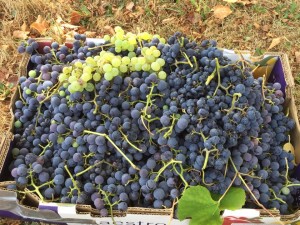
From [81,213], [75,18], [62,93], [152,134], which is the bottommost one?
[81,213]

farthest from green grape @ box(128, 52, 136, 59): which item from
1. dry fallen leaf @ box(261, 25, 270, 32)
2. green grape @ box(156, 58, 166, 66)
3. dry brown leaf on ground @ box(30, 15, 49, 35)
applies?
dry fallen leaf @ box(261, 25, 270, 32)

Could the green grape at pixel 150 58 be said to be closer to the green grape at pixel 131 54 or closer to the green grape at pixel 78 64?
the green grape at pixel 131 54

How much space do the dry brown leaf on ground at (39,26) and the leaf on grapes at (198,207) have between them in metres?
1.78

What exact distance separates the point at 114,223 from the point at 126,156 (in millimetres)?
290

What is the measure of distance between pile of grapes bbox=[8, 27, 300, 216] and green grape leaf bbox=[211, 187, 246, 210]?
0.11ft

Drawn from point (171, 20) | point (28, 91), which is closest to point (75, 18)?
point (171, 20)

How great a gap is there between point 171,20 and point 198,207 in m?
1.72

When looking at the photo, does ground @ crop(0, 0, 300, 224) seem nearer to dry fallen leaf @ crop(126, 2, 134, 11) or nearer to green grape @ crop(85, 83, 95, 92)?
dry fallen leaf @ crop(126, 2, 134, 11)

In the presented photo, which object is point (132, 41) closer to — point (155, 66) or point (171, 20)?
point (155, 66)

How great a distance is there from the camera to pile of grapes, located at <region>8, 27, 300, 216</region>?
1.41 m

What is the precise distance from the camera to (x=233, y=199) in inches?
55.1

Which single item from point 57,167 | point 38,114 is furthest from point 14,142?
point 57,167

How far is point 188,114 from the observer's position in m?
1.41

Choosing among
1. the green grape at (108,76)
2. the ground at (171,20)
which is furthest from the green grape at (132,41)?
the ground at (171,20)
